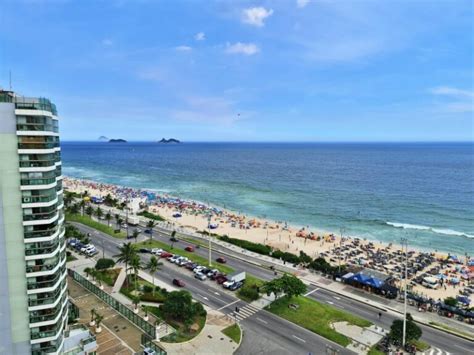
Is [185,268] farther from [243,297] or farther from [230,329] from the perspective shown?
[230,329]

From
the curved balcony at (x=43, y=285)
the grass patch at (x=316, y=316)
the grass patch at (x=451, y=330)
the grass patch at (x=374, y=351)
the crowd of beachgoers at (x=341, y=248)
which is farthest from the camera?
the crowd of beachgoers at (x=341, y=248)

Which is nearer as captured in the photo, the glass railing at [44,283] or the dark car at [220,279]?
the glass railing at [44,283]

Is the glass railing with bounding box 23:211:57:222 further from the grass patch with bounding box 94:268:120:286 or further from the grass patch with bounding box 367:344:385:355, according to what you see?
the grass patch with bounding box 367:344:385:355

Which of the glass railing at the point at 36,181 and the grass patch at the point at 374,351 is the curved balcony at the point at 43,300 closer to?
the glass railing at the point at 36,181

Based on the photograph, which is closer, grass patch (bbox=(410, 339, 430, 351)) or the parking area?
the parking area

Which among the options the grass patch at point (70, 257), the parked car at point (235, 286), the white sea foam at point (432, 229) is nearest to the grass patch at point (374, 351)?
the parked car at point (235, 286)

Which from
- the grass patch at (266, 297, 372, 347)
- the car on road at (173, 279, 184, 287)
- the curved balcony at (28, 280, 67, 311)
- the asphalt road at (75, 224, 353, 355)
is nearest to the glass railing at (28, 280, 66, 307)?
the curved balcony at (28, 280, 67, 311)
